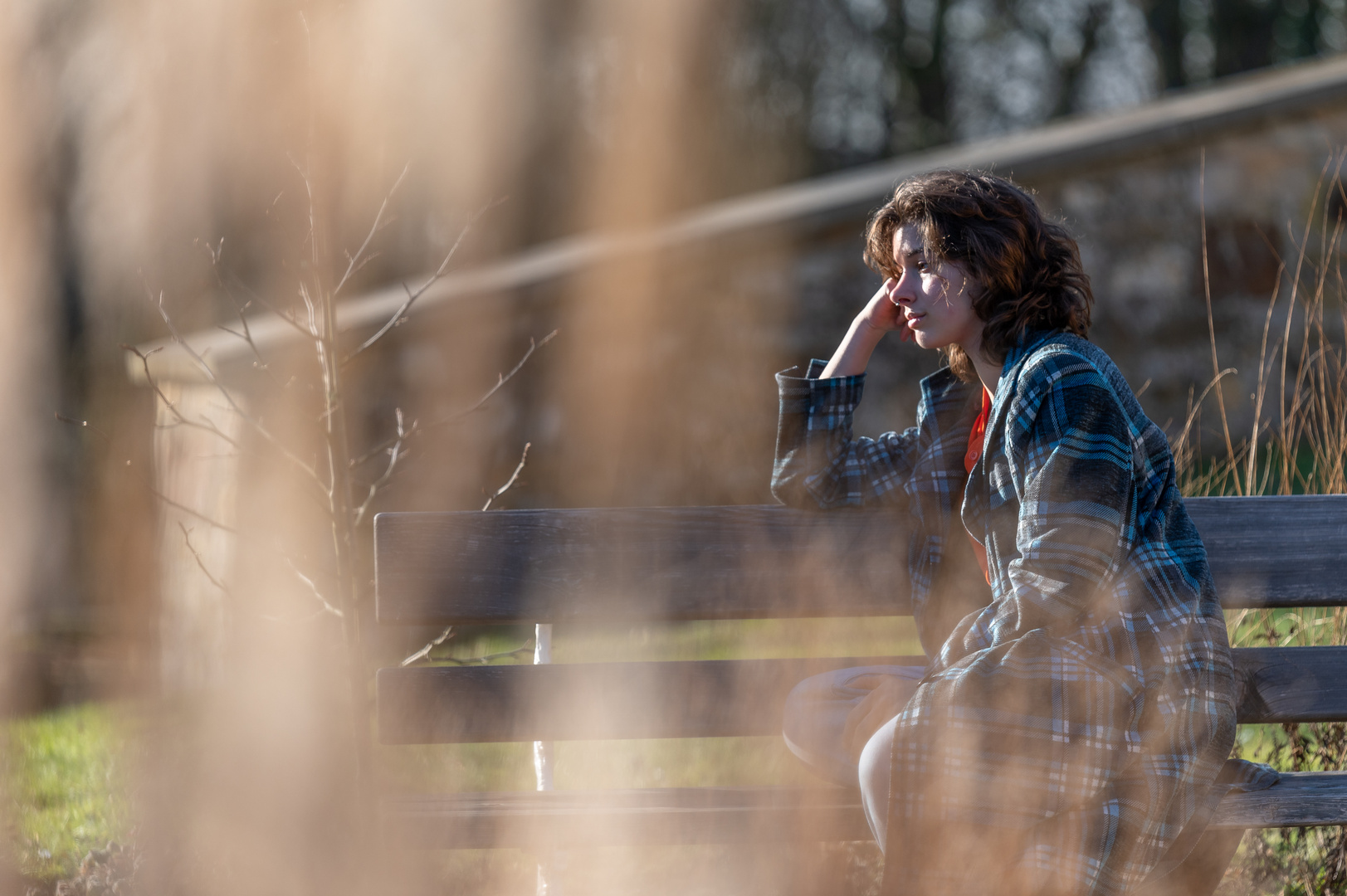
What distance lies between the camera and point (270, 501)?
11.6 ft

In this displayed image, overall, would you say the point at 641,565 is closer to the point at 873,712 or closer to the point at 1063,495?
the point at 873,712

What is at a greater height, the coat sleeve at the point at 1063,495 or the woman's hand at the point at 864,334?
the woman's hand at the point at 864,334

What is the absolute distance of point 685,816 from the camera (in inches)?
85.7

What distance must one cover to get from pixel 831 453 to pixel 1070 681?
2.19ft

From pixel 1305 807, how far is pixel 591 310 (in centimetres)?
303

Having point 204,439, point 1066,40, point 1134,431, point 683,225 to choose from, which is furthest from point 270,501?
point 1066,40

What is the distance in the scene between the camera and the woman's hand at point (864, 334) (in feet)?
7.26

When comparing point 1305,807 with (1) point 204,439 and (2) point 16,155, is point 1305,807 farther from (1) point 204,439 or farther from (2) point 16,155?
(2) point 16,155

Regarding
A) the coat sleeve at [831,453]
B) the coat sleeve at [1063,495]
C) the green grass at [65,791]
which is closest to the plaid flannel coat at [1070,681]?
the coat sleeve at [1063,495]

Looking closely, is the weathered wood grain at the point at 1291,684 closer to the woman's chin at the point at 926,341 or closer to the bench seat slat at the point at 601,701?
the bench seat slat at the point at 601,701

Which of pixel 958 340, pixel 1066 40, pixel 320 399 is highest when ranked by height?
pixel 1066 40

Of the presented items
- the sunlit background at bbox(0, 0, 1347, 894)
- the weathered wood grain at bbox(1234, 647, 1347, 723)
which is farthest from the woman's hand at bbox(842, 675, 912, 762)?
the weathered wood grain at bbox(1234, 647, 1347, 723)

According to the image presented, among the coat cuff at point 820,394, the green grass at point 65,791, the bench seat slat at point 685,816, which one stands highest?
the coat cuff at point 820,394

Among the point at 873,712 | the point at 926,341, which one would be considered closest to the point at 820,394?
the point at 926,341
